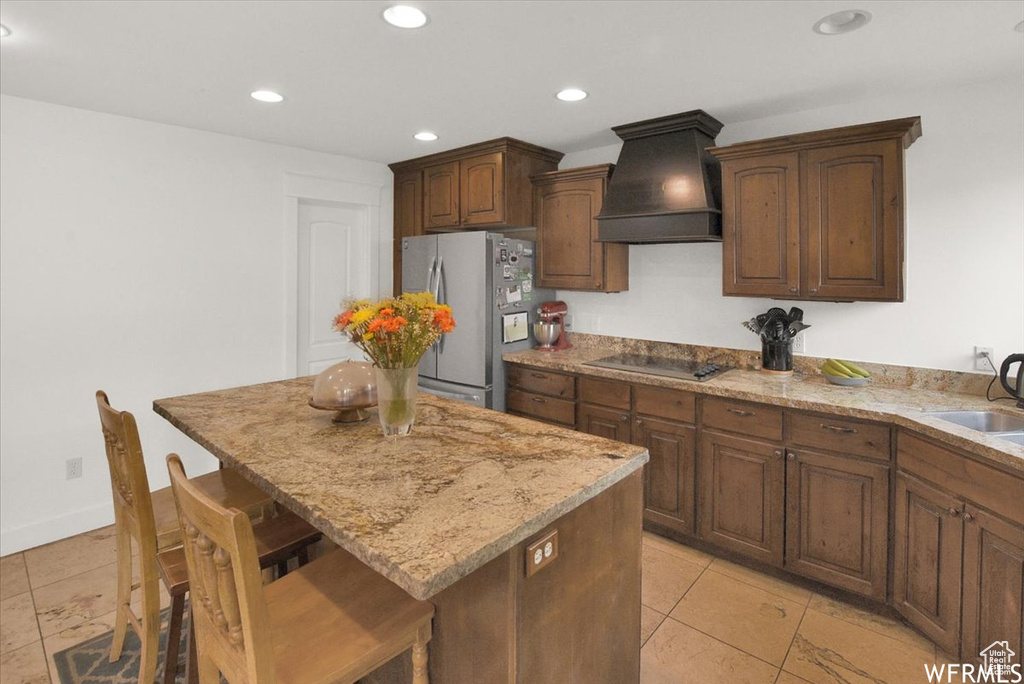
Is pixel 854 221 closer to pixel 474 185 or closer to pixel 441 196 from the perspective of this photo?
pixel 474 185

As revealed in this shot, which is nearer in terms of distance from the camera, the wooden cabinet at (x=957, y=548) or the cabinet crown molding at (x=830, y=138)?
the wooden cabinet at (x=957, y=548)

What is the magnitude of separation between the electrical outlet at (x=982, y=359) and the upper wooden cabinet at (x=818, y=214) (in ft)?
1.64

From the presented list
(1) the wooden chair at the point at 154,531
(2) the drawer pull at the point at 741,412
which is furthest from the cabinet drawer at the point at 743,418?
(1) the wooden chair at the point at 154,531

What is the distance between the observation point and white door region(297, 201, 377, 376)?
13.6 ft

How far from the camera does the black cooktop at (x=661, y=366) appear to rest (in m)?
2.97

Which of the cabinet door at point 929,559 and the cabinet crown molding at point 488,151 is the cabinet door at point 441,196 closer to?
the cabinet crown molding at point 488,151

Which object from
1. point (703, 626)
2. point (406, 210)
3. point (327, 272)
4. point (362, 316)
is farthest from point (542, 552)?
point (406, 210)

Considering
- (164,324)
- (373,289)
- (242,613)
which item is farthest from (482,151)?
(242,613)

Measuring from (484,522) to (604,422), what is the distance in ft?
7.07

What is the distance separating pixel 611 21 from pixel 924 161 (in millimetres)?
1846

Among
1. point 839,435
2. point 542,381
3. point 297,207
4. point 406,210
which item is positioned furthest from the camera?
point 406,210

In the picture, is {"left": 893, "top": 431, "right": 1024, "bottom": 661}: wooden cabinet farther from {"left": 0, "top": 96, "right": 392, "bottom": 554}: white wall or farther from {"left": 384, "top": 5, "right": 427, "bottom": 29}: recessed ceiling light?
{"left": 0, "top": 96, "right": 392, "bottom": 554}: white wall

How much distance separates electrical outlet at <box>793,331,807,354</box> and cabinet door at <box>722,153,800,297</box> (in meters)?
0.41

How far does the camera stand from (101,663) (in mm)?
2057
